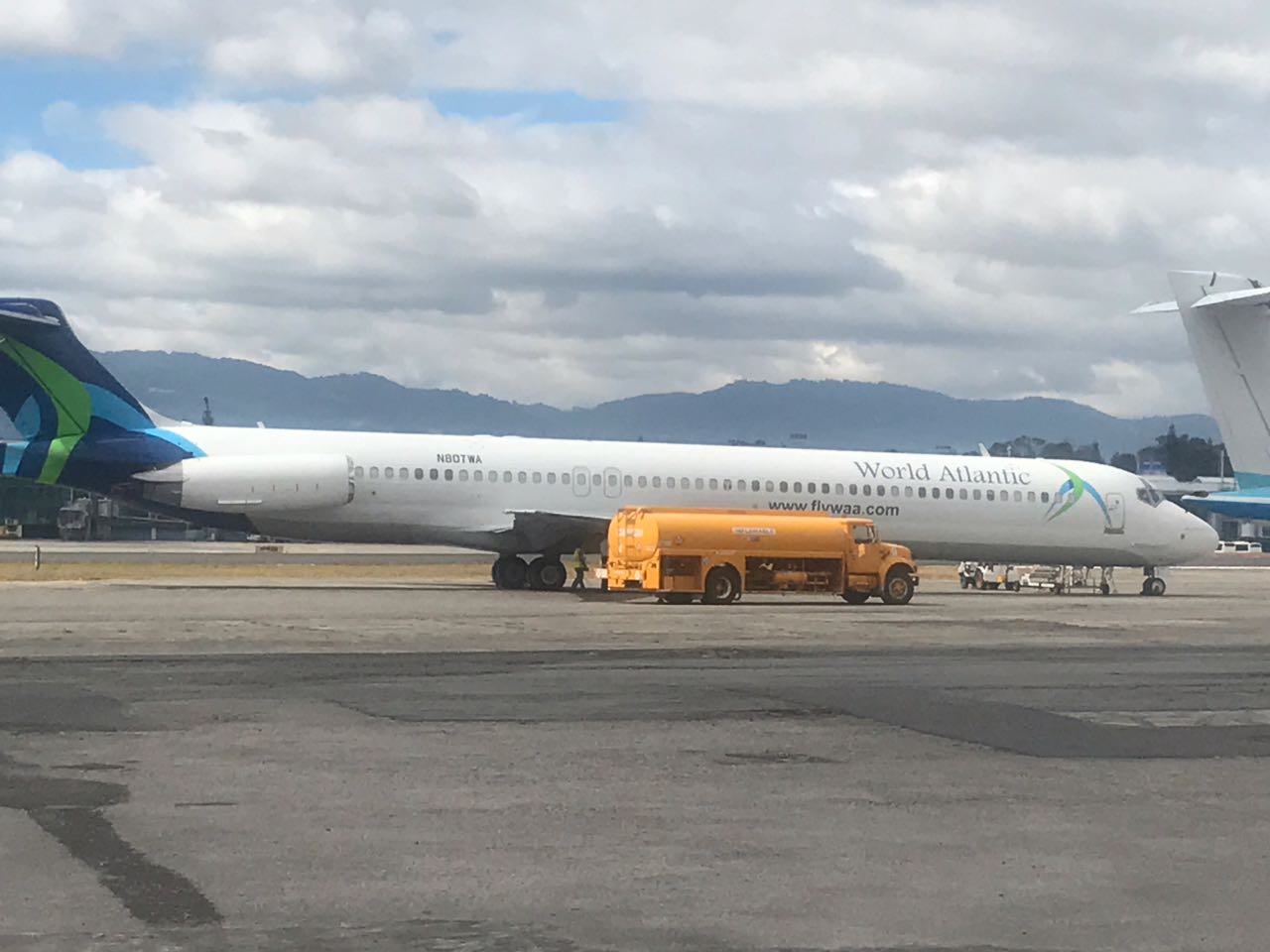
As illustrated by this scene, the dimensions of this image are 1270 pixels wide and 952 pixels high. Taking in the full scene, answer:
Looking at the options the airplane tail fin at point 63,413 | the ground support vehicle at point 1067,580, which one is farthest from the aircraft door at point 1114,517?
the airplane tail fin at point 63,413

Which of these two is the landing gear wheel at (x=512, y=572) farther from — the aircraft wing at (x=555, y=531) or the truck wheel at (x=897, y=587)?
the truck wheel at (x=897, y=587)

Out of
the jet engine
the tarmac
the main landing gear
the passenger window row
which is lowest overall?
the tarmac

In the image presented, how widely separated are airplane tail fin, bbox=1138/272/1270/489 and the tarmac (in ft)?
15.8

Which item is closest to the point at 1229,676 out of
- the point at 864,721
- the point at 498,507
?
the point at 864,721

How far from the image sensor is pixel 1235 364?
27875mm

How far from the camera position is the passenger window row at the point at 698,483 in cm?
4238

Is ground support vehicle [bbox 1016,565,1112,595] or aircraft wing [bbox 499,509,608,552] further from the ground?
aircraft wing [bbox 499,509,608,552]

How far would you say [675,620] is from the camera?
102 ft

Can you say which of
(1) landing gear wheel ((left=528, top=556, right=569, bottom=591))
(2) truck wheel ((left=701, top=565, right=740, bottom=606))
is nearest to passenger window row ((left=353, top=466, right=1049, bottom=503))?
(1) landing gear wheel ((left=528, top=556, right=569, bottom=591))

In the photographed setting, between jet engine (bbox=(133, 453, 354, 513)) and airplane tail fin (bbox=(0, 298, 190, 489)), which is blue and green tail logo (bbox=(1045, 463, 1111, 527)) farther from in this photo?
airplane tail fin (bbox=(0, 298, 190, 489))

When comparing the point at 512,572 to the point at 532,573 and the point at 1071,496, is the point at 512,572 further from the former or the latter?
the point at 1071,496

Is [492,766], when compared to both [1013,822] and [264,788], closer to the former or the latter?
[264,788]

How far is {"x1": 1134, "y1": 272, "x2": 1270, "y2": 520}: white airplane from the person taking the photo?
1092 inches

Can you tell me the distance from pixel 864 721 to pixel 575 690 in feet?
12.1
